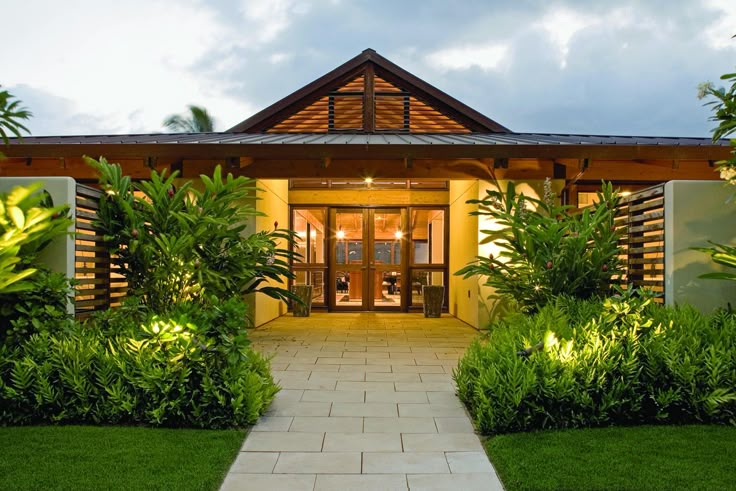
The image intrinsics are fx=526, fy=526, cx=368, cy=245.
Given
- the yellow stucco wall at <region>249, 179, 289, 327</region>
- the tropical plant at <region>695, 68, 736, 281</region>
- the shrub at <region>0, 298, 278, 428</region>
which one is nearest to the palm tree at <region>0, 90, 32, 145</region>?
the shrub at <region>0, 298, 278, 428</region>

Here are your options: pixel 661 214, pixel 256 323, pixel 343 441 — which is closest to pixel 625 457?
pixel 343 441

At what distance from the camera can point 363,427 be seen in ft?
11.7

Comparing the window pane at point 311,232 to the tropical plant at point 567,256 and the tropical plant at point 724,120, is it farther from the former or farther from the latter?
the tropical plant at point 724,120

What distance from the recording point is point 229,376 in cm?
355

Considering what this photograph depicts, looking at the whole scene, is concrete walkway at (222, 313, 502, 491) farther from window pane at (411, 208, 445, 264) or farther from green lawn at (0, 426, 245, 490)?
window pane at (411, 208, 445, 264)

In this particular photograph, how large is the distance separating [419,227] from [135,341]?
309 inches

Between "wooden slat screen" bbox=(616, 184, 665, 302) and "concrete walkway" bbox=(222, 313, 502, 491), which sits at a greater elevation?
"wooden slat screen" bbox=(616, 184, 665, 302)

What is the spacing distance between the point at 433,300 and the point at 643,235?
493 cm

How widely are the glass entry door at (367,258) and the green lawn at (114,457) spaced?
7.59 meters

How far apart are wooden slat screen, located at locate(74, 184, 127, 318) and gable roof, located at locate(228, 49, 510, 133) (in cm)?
576

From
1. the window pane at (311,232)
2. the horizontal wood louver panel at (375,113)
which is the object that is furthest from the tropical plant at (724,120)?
the window pane at (311,232)

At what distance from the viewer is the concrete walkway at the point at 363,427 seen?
2.76 meters

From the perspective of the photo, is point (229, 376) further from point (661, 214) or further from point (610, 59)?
point (610, 59)

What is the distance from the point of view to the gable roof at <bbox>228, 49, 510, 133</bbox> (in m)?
10.2
